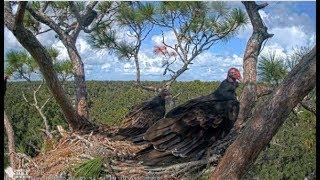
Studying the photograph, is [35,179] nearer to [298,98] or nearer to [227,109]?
[227,109]

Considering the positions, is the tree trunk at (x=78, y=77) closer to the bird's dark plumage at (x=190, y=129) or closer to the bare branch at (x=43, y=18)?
the bare branch at (x=43, y=18)

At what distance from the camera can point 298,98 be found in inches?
59.6

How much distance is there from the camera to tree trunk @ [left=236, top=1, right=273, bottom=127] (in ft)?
8.43

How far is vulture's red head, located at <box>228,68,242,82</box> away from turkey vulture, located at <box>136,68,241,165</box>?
177 mm

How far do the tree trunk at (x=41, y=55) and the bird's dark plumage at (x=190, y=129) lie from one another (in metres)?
0.50

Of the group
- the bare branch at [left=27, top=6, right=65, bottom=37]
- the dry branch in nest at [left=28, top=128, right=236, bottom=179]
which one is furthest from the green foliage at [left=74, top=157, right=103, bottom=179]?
the bare branch at [left=27, top=6, right=65, bottom=37]

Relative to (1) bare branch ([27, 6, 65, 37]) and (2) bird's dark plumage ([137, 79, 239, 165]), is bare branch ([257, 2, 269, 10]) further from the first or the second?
(1) bare branch ([27, 6, 65, 37])

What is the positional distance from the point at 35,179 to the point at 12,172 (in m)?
0.18

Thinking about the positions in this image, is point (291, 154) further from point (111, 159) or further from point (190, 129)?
point (111, 159)

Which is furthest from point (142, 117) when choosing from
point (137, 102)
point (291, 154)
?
point (291, 154)

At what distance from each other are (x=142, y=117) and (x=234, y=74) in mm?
765

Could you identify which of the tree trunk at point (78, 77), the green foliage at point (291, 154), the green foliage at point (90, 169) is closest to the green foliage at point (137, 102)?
the green foliage at point (291, 154)

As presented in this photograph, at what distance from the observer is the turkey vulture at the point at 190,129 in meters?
2.13

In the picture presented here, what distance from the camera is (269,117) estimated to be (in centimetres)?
154
